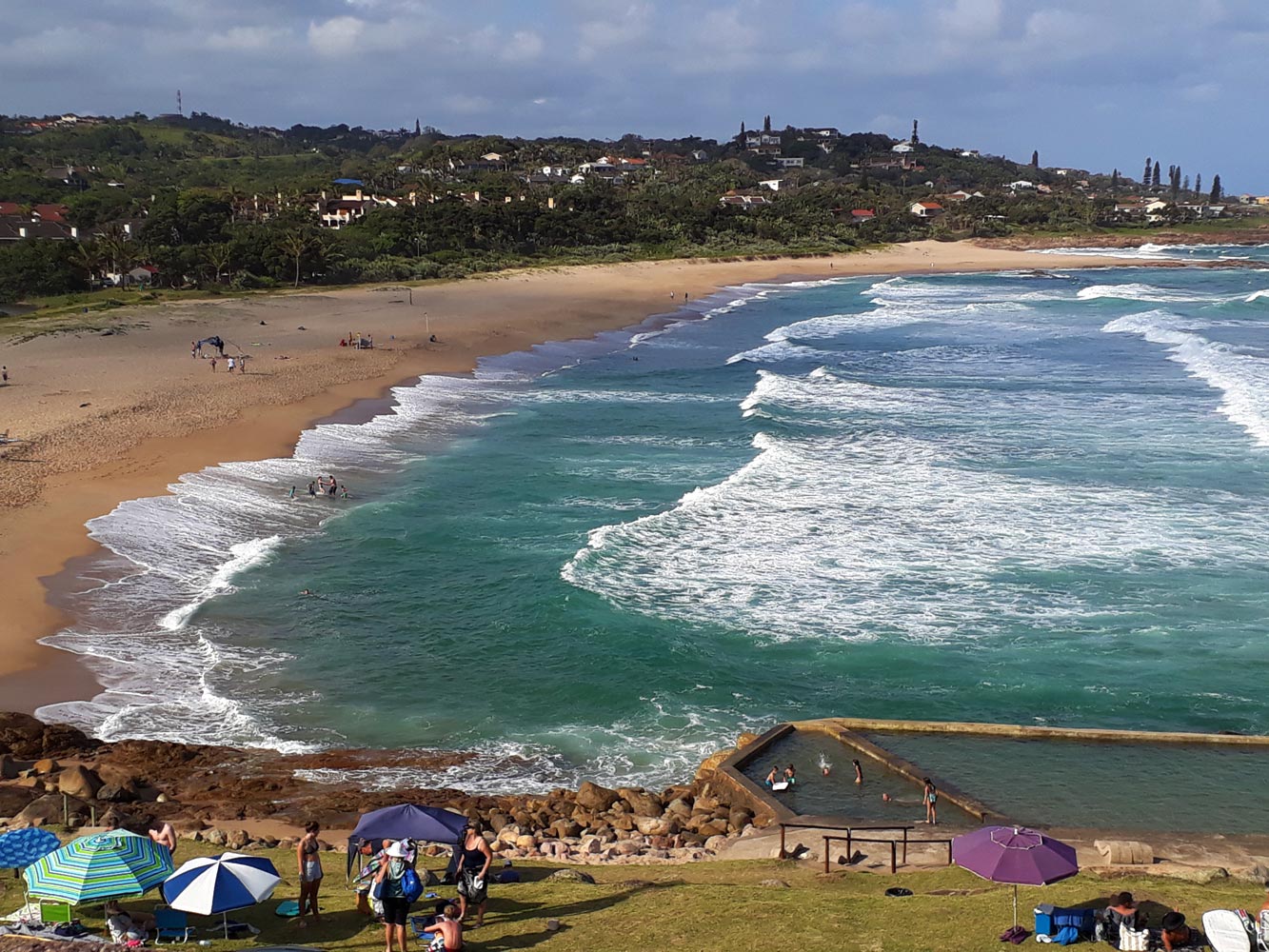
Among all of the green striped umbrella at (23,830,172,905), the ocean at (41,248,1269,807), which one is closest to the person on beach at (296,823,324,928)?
the green striped umbrella at (23,830,172,905)

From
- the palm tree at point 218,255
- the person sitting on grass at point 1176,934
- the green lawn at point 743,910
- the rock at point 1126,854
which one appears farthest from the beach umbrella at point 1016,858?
the palm tree at point 218,255

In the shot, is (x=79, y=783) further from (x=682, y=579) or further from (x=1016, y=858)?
(x=682, y=579)

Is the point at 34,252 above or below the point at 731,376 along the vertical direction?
above

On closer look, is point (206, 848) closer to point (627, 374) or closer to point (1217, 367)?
point (627, 374)

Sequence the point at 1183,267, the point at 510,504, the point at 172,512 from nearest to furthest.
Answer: the point at 172,512 < the point at 510,504 < the point at 1183,267

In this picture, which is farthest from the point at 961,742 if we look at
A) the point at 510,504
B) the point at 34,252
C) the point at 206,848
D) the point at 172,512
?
the point at 34,252

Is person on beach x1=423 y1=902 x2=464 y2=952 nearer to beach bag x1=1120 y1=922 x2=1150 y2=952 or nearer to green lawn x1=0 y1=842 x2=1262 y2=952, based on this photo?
green lawn x1=0 y1=842 x2=1262 y2=952
